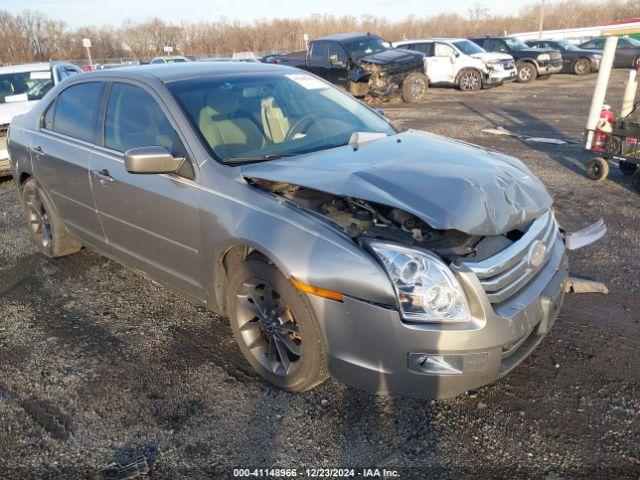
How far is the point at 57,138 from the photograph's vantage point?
4.27 meters

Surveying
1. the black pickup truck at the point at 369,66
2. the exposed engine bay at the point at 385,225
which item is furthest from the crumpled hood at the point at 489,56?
the exposed engine bay at the point at 385,225

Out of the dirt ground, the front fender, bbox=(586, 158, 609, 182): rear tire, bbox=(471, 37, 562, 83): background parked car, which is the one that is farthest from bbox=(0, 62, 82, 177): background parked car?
bbox=(471, 37, 562, 83): background parked car

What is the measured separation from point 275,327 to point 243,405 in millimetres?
466

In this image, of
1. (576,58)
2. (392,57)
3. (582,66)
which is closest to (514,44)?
(576,58)

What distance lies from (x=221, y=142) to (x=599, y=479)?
2617 mm

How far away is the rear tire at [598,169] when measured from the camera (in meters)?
6.72

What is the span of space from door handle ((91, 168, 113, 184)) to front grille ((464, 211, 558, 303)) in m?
2.53

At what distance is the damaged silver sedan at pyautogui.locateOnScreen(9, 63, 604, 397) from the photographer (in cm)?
237

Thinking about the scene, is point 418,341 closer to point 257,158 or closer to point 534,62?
point 257,158

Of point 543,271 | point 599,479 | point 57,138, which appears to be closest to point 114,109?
point 57,138

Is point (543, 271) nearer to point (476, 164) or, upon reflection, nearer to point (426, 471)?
point (476, 164)

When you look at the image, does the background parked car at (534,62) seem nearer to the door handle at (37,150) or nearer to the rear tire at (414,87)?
the rear tire at (414,87)

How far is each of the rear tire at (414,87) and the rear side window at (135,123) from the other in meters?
12.8

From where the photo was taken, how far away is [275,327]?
112 inches
